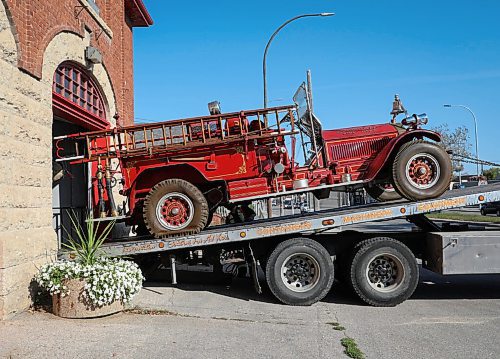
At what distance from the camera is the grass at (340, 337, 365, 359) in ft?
16.5

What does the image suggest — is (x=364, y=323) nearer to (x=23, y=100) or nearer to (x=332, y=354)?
(x=332, y=354)

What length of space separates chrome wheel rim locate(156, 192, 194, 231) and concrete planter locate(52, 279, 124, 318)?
1.75 metres

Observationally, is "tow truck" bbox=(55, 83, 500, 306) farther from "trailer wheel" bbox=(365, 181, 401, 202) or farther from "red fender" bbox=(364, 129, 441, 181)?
"trailer wheel" bbox=(365, 181, 401, 202)

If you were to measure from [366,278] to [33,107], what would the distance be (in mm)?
5471

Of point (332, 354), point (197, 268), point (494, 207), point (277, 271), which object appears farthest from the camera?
point (494, 207)

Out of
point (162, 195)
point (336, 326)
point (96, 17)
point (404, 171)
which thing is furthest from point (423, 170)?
point (96, 17)

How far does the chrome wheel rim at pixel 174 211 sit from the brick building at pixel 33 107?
163cm

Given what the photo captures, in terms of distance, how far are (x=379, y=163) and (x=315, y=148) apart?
1047 mm

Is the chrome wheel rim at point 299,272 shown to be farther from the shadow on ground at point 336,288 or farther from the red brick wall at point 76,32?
the red brick wall at point 76,32

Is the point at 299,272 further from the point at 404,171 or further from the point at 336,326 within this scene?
the point at 404,171

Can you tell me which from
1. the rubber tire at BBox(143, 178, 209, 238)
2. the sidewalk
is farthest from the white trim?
the sidewalk

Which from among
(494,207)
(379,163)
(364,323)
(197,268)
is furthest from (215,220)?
(494,207)

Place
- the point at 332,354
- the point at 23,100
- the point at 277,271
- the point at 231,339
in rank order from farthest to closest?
the point at 277,271 → the point at 23,100 → the point at 231,339 → the point at 332,354

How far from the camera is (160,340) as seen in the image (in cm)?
539
